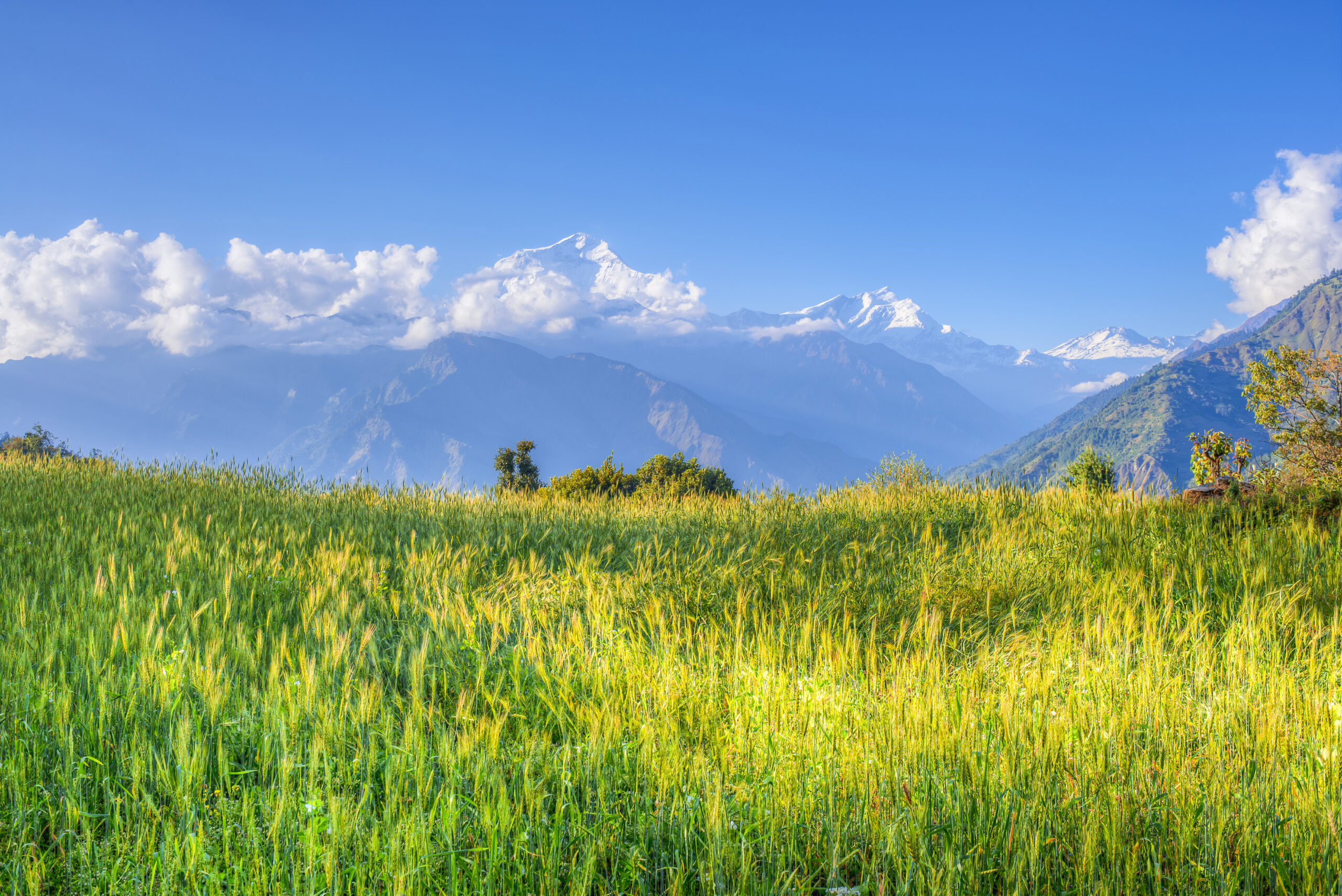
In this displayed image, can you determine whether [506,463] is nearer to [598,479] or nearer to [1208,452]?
[598,479]

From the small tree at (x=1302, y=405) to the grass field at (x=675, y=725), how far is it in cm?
679

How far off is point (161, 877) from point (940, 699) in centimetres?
297

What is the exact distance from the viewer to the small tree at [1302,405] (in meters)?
11.3

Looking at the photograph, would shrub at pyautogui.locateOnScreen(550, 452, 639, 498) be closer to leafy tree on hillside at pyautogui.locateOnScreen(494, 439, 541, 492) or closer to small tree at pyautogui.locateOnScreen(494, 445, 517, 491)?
leafy tree on hillside at pyautogui.locateOnScreen(494, 439, 541, 492)

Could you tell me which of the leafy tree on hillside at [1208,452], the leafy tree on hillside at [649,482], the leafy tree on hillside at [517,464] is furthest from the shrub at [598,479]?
the leafy tree on hillside at [1208,452]

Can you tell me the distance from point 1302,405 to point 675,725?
14474 millimetres

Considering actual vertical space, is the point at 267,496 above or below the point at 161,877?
above

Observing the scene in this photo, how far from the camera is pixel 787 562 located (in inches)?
257

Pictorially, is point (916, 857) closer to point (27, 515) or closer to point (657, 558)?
point (657, 558)

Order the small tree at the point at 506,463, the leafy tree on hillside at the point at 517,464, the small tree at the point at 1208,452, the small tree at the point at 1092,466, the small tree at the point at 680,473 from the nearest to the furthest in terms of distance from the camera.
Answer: the small tree at the point at 1208,452, the small tree at the point at 1092,466, the small tree at the point at 680,473, the leafy tree on hillside at the point at 517,464, the small tree at the point at 506,463

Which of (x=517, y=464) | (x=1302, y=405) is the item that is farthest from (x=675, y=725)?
(x=517, y=464)

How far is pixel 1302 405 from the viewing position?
1202 centimetres

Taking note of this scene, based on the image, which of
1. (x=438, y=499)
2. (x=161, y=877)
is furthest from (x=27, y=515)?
(x=161, y=877)

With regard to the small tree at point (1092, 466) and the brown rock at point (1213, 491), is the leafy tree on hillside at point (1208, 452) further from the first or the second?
the small tree at point (1092, 466)
